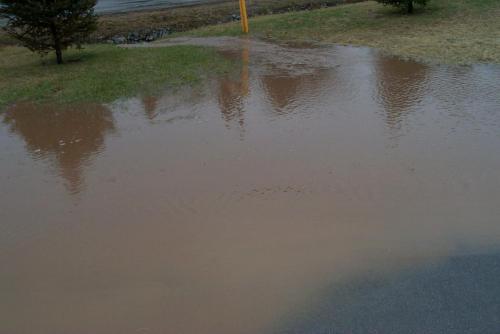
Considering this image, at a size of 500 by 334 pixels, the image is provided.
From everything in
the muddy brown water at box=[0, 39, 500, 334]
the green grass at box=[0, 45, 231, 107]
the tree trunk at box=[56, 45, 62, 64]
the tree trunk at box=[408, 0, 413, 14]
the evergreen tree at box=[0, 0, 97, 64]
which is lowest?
the muddy brown water at box=[0, 39, 500, 334]

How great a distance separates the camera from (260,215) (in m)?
5.11

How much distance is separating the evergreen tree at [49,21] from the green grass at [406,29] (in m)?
5.28

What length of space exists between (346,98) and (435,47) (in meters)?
4.47

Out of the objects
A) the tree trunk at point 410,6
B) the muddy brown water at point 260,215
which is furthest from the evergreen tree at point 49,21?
the tree trunk at point 410,6

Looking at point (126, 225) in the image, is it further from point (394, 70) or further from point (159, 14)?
point (159, 14)

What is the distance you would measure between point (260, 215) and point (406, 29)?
1114 cm

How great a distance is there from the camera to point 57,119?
870 cm

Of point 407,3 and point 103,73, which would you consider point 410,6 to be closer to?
point 407,3

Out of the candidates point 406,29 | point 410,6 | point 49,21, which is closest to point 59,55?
point 49,21

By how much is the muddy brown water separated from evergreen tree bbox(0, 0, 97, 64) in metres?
4.52

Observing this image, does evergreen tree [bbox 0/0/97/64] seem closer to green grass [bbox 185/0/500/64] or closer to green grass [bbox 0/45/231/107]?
green grass [bbox 0/45/231/107]

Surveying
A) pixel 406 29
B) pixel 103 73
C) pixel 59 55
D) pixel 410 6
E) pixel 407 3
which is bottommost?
pixel 103 73

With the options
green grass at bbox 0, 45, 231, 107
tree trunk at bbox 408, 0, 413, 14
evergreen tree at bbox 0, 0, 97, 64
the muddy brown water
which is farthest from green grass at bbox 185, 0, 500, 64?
evergreen tree at bbox 0, 0, 97, 64

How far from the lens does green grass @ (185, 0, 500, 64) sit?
11.3m
